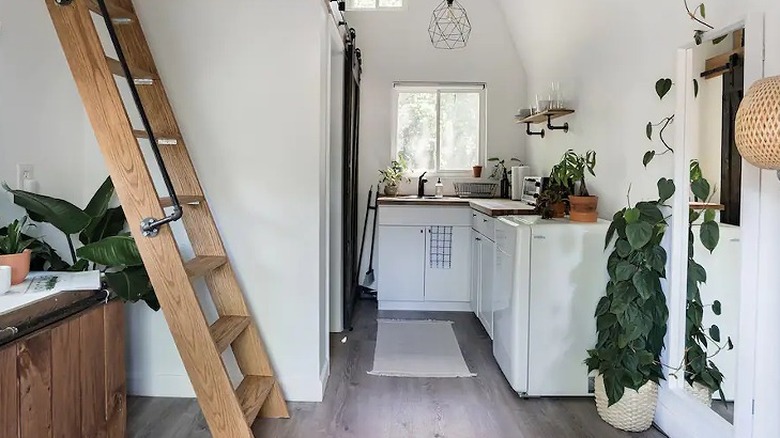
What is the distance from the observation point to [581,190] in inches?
140

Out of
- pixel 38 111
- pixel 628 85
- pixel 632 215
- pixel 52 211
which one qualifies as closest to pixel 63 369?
pixel 52 211

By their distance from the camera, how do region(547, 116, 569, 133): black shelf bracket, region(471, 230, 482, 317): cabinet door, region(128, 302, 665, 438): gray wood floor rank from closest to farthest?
region(128, 302, 665, 438): gray wood floor, region(547, 116, 569, 133): black shelf bracket, region(471, 230, 482, 317): cabinet door

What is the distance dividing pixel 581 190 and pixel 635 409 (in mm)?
1432

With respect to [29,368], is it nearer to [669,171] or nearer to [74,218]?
[74,218]

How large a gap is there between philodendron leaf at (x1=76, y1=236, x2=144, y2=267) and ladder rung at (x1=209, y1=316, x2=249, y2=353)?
43 centimetres

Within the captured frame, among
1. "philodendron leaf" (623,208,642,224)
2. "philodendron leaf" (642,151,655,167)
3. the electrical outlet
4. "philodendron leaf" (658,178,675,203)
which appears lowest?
"philodendron leaf" (623,208,642,224)

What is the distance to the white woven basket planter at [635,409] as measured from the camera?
8.43ft

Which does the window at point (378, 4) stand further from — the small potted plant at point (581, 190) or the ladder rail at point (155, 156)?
the ladder rail at point (155, 156)

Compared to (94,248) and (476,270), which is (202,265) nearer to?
(94,248)

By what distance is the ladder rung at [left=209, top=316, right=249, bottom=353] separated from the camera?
2.31 meters

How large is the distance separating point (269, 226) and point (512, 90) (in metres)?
3.28

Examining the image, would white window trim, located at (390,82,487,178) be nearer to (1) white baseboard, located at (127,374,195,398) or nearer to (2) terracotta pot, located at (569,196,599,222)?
(2) terracotta pot, located at (569,196,599,222)

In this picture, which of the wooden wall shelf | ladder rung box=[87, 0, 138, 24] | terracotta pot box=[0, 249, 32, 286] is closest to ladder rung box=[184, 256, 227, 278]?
terracotta pot box=[0, 249, 32, 286]

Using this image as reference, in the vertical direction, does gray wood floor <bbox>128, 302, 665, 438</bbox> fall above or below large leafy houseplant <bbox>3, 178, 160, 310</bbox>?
below
